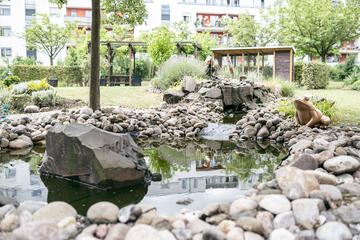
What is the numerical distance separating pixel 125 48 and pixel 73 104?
14759mm

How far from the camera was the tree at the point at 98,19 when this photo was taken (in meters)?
7.30

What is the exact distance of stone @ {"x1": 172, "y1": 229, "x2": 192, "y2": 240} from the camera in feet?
7.53

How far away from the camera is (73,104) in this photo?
10.8m

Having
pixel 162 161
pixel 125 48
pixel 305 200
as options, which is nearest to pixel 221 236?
pixel 305 200

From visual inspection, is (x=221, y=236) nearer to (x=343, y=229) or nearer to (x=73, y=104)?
(x=343, y=229)

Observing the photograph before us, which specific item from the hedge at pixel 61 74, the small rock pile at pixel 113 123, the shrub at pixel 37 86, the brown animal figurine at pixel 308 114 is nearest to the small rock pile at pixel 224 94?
the small rock pile at pixel 113 123

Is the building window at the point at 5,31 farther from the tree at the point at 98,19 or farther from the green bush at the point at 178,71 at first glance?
the tree at the point at 98,19

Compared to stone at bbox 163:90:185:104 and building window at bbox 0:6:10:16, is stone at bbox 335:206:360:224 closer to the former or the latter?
stone at bbox 163:90:185:104

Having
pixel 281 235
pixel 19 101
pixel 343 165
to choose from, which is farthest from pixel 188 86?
pixel 281 235

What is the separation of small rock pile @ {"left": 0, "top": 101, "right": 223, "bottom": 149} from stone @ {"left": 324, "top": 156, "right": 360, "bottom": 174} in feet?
13.9

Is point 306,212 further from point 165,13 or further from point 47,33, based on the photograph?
point 165,13

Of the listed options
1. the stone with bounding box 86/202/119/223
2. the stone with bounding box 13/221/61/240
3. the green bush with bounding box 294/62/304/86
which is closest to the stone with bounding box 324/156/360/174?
the stone with bounding box 86/202/119/223

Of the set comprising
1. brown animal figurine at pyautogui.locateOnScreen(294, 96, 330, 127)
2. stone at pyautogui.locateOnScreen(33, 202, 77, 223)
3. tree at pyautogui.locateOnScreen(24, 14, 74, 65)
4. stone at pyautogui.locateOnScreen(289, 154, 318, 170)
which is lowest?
stone at pyautogui.locateOnScreen(33, 202, 77, 223)

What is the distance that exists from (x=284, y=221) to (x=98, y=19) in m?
6.21
